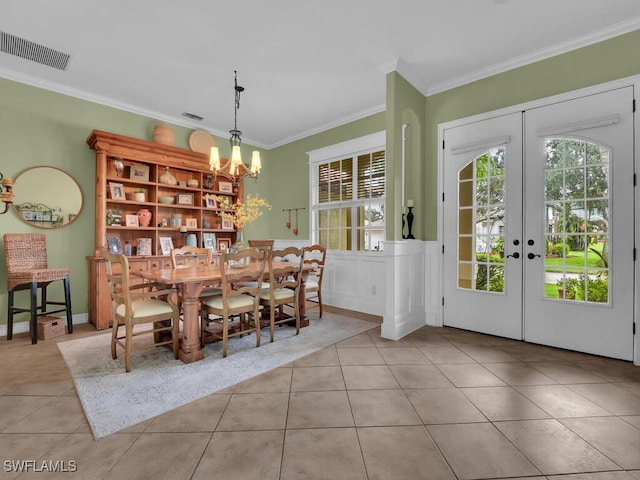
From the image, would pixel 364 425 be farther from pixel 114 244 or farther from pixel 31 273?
pixel 114 244

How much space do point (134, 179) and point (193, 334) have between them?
2.66 metres

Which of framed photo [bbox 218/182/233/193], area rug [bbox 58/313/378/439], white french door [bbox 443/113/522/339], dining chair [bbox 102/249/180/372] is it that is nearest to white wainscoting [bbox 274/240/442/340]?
white french door [bbox 443/113/522/339]

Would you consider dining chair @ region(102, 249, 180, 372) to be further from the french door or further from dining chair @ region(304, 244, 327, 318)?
the french door

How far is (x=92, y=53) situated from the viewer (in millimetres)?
3125

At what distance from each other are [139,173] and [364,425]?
14.0 ft

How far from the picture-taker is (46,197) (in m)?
3.68

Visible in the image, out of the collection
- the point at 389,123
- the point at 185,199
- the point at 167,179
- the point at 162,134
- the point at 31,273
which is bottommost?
the point at 31,273

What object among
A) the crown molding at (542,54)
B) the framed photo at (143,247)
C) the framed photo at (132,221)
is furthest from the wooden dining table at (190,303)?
the crown molding at (542,54)

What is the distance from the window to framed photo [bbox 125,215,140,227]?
2625mm

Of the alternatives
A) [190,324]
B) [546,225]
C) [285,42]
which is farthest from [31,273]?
[546,225]

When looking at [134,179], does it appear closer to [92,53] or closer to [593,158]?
[92,53]

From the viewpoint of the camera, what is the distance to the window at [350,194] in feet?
14.9

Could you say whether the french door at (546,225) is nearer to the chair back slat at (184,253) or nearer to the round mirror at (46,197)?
the chair back slat at (184,253)

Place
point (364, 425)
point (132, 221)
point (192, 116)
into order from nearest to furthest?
1. point (364, 425)
2. point (132, 221)
3. point (192, 116)
